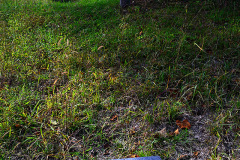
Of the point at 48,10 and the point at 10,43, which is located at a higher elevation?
the point at 48,10

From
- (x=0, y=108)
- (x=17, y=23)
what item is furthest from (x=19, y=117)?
(x=17, y=23)

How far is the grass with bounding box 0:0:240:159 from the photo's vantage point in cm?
198

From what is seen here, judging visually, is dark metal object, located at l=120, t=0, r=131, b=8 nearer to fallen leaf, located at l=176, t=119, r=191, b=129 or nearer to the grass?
the grass

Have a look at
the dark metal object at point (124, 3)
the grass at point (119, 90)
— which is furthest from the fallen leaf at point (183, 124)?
the dark metal object at point (124, 3)

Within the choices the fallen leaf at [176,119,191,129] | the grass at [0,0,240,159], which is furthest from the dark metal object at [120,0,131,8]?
the fallen leaf at [176,119,191,129]

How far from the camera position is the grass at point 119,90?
6.49 ft

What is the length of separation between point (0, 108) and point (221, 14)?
4749 millimetres

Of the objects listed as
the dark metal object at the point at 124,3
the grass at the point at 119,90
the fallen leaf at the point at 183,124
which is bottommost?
the fallen leaf at the point at 183,124

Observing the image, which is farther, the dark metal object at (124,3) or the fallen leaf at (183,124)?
the dark metal object at (124,3)

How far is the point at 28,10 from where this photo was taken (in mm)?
5438

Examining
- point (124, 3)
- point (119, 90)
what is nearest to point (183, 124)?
point (119, 90)

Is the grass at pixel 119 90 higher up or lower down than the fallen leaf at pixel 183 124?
higher up

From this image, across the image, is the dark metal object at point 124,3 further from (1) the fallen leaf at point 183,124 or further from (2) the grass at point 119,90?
(1) the fallen leaf at point 183,124

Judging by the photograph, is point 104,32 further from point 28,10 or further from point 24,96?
point 28,10
